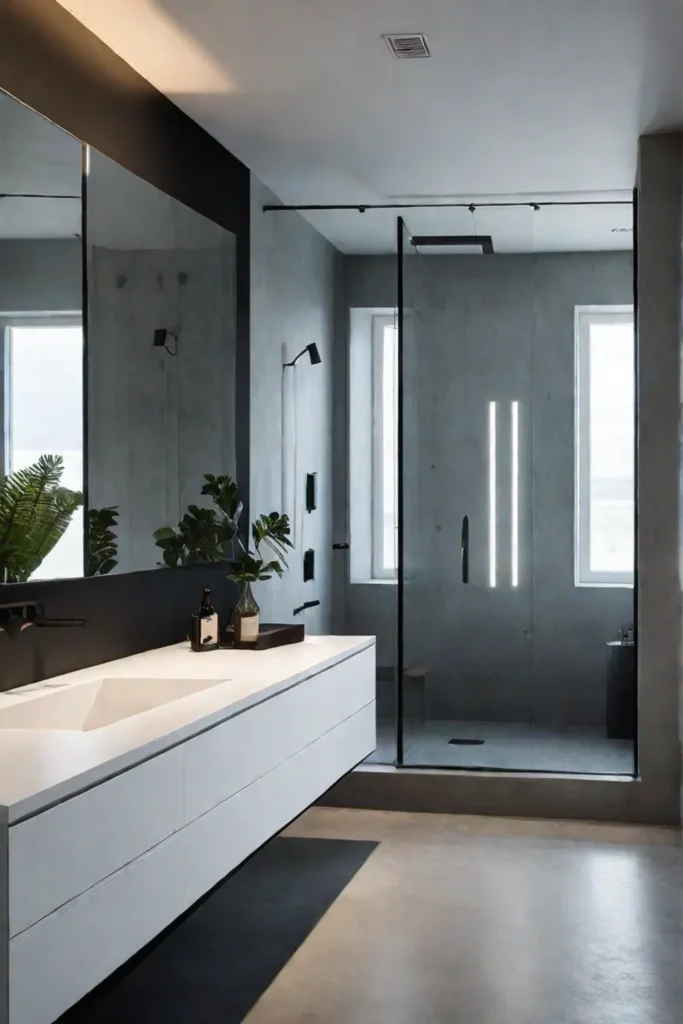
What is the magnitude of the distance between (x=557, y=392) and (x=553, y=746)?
5.22ft

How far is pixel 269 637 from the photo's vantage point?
12.5 ft

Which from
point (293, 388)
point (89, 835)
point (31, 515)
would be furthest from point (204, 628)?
point (293, 388)

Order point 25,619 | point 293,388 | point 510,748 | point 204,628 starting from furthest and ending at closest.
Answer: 1. point 293,388
2. point 510,748
3. point 204,628
4. point 25,619

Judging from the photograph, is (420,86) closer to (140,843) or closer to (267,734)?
(267,734)

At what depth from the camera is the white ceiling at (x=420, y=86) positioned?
129 inches

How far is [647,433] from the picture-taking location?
4.63 metres

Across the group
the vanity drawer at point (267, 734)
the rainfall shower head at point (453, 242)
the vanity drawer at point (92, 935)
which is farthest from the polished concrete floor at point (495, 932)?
the rainfall shower head at point (453, 242)

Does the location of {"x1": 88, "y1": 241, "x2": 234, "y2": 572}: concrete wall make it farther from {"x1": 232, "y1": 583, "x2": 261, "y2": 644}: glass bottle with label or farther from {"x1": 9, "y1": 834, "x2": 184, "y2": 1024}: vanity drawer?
{"x1": 9, "y1": 834, "x2": 184, "y2": 1024}: vanity drawer

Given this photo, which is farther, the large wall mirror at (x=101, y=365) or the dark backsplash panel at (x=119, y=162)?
the dark backsplash panel at (x=119, y=162)

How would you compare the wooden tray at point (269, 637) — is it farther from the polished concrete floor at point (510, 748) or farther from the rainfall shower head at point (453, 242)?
the rainfall shower head at point (453, 242)

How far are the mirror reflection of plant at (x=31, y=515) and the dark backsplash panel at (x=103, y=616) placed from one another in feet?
0.21

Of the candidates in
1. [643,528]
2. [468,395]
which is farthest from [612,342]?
[643,528]

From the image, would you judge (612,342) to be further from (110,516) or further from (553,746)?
(110,516)

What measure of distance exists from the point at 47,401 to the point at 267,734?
1.01 meters
